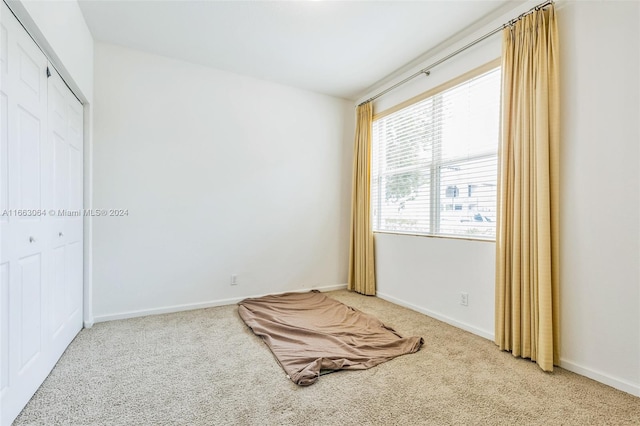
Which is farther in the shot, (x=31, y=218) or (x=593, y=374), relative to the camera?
(x=593, y=374)

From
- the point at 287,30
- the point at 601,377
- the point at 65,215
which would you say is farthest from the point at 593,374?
the point at 65,215

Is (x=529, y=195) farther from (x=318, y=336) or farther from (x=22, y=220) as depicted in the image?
(x=22, y=220)

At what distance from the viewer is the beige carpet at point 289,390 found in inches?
58.5

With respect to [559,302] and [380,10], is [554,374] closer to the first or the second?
[559,302]

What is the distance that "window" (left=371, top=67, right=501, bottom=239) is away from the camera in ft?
8.33

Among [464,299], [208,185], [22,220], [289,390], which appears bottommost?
[289,390]

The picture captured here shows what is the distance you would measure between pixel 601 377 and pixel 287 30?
11.3 ft

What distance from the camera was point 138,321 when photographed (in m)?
2.79

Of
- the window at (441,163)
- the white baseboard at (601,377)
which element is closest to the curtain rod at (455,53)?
the window at (441,163)

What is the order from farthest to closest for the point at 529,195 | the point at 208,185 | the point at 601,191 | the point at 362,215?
1. the point at 362,215
2. the point at 208,185
3. the point at 529,195
4. the point at 601,191

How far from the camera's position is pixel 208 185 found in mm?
3256

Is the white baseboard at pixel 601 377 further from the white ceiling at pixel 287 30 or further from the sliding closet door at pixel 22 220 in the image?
the sliding closet door at pixel 22 220

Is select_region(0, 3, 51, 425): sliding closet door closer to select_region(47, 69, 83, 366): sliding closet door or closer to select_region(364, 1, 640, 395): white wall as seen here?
select_region(47, 69, 83, 366): sliding closet door

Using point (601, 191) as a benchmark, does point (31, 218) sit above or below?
below
